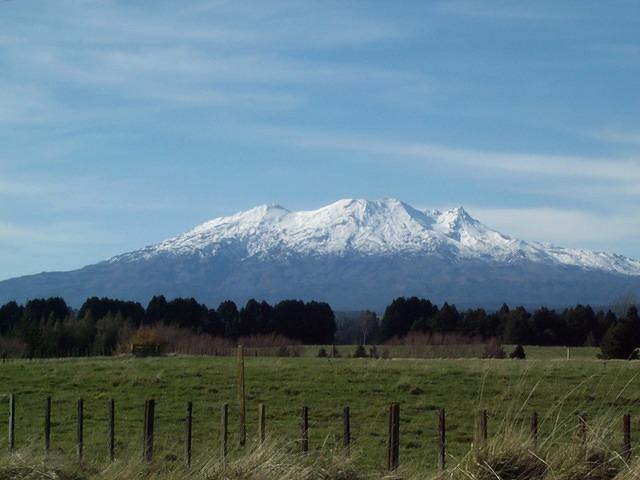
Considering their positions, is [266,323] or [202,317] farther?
[266,323]

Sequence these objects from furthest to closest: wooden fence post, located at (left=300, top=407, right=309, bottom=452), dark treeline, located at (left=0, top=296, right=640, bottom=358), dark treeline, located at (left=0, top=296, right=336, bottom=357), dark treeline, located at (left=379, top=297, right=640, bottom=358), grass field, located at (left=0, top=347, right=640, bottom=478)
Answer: dark treeline, located at (left=0, top=296, right=336, bottom=357) < dark treeline, located at (left=379, top=297, right=640, bottom=358) < dark treeline, located at (left=0, top=296, right=640, bottom=358) < grass field, located at (left=0, top=347, right=640, bottom=478) < wooden fence post, located at (left=300, top=407, right=309, bottom=452)

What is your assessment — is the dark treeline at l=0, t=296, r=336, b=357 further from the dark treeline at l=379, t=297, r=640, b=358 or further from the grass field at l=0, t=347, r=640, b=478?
the grass field at l=0, t=347, r=640, b=478

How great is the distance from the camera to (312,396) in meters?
30.3

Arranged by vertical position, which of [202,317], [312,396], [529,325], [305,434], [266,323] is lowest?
[312,396]

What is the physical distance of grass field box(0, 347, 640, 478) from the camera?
2055 centimetres

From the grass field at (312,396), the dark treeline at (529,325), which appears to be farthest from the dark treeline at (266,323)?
the grass field at (312,396)

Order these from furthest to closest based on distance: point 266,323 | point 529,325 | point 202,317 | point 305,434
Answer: point 266,323, point 202,317, point 529,325, point 305,434

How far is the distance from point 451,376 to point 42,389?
46.8 ft

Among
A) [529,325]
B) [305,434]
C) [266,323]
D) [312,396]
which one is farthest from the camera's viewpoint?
[266,323]

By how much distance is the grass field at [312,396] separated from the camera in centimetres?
2055

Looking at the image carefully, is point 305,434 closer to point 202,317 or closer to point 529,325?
point 529,325

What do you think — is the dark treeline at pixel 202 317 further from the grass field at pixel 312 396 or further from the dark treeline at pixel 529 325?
the grass field at pixel 312 396

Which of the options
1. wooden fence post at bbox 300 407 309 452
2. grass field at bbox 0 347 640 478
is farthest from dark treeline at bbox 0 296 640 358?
wooden fence post at bbox 300 407 309 452

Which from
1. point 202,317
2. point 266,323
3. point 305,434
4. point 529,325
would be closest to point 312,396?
point 305,434
